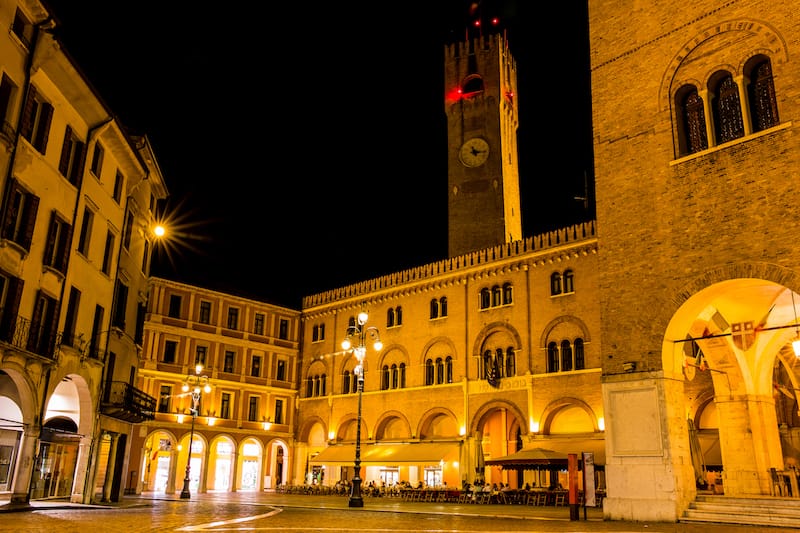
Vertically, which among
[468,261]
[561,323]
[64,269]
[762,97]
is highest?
[468,261]

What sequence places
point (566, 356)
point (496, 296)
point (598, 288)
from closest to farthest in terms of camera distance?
point (598, 288) < point (566, 356) < point (496, 296)

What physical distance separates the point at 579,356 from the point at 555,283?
136 inches

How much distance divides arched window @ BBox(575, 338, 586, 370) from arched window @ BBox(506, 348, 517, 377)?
9.86 feet

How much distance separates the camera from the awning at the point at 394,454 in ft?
103

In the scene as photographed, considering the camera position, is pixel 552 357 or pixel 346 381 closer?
pixel 552 357

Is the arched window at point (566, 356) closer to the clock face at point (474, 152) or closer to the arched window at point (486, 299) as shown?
the arched window at point (486, 299)

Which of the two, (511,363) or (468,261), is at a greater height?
(468,261)

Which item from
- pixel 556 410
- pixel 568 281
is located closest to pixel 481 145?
pixel 568 281

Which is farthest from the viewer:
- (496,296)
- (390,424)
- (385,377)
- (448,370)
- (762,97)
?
(385,377)

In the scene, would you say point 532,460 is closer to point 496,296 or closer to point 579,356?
point 579,356

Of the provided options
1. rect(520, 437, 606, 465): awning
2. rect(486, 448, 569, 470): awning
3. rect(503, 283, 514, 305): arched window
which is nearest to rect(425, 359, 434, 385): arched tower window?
rect(503, 283, 514, 305): arched window

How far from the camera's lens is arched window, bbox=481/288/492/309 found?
32.4m

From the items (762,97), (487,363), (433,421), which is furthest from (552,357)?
(762,97)

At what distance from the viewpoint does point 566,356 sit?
29.0m
